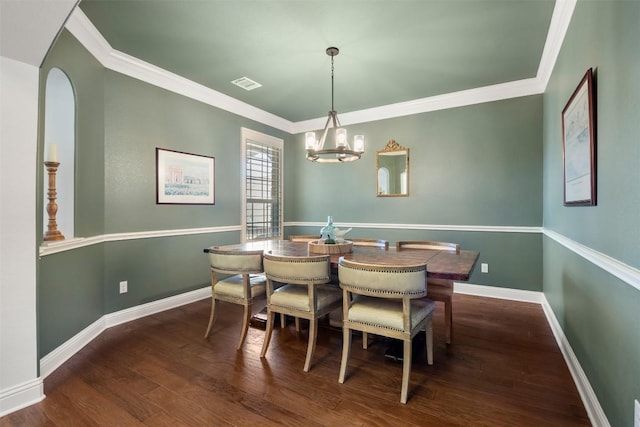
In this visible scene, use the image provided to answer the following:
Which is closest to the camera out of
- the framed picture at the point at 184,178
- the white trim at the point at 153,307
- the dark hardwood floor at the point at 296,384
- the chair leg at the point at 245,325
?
the dark hardwood floor at the point at 296,384

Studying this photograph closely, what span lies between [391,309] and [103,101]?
320 centimetres

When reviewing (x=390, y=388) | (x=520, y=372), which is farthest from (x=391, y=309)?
(x=520, y=372)

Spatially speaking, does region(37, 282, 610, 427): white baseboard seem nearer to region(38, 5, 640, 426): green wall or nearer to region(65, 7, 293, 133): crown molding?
region(38, 5, 640, 426): green wall

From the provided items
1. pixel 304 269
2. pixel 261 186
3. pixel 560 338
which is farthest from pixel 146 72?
pixel 560 338

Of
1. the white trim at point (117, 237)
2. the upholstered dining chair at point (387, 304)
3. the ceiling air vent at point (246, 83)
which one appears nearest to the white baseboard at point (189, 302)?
the white trim at point (117, 237)

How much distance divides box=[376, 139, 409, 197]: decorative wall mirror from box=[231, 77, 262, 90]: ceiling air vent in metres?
2.04

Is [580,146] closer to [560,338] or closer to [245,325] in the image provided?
[560,338]

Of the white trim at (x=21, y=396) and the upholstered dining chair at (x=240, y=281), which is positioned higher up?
the upholstered dining chair at (x=240, y=281)

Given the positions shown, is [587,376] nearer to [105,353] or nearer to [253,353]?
[253,353]

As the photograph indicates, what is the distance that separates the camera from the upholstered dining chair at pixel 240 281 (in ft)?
8.13

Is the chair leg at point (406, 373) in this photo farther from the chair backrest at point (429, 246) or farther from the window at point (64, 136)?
the window at point (64, 136)

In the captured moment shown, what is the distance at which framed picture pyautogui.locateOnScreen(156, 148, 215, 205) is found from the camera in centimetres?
343

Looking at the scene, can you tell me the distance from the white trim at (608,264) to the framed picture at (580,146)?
0.28 m

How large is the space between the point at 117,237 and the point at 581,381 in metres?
3.93
